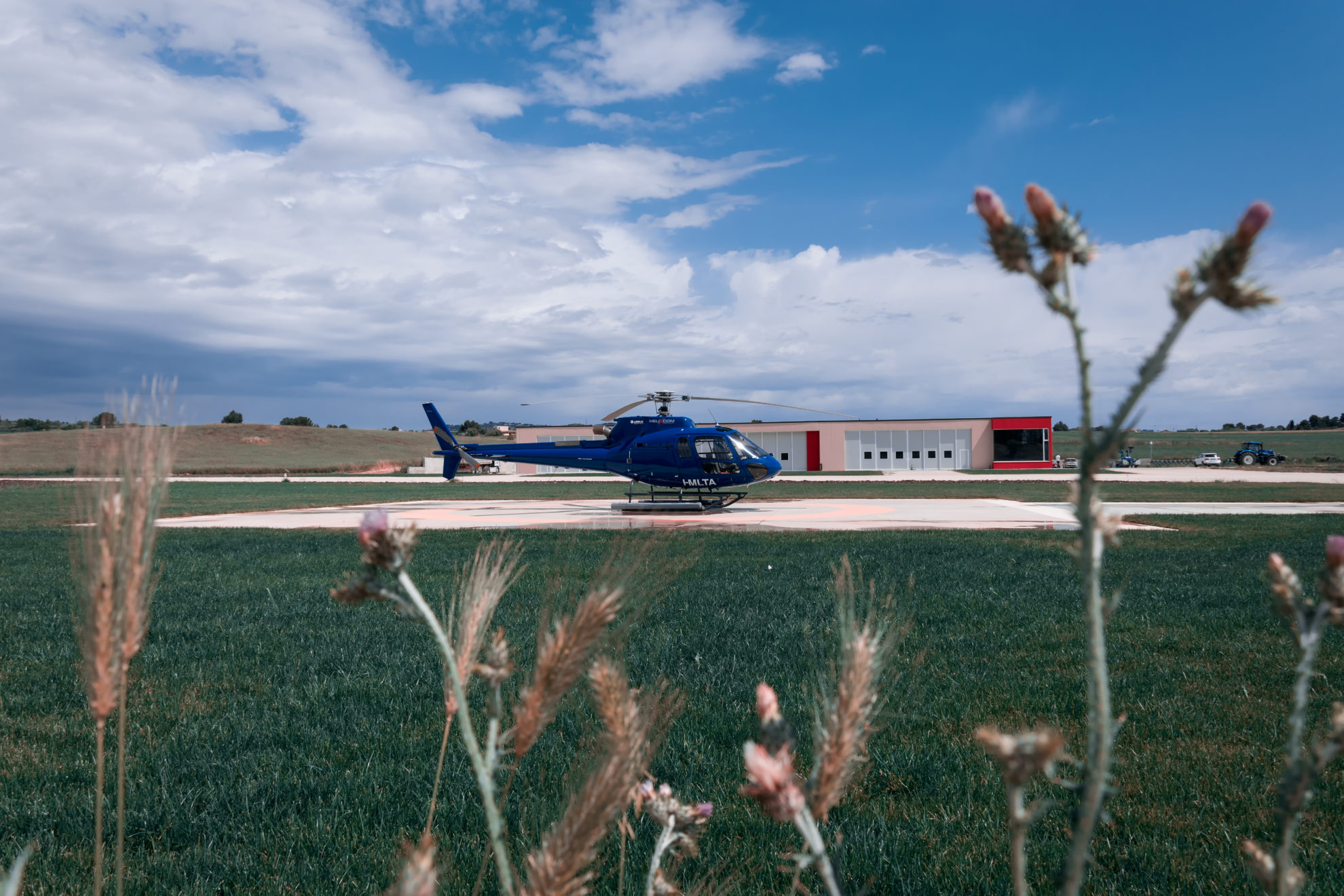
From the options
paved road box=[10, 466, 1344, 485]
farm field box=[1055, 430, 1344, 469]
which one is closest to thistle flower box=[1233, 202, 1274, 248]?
paved road box=[10, 466, 1344, 485]

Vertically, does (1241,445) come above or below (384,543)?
above

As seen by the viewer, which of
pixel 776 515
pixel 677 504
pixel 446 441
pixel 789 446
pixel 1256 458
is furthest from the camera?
pixel 1256 458

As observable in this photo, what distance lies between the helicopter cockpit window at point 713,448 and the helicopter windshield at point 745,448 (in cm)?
21

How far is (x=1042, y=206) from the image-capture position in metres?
0.77

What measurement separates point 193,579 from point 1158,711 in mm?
10110

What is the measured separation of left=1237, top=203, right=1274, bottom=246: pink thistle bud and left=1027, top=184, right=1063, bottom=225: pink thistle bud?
15 cm

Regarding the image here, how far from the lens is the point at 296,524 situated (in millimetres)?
17484

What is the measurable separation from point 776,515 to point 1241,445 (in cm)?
10354

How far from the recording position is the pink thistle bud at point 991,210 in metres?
0.80

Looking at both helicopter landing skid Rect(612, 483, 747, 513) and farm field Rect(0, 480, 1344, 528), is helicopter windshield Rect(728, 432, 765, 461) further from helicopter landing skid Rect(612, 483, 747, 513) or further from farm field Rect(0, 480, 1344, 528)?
farm field Rect(0, 480, 1344, 528)

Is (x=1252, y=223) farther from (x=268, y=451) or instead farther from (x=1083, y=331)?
(x=268, y=451)

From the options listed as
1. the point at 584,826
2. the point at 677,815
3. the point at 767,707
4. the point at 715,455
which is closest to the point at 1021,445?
the point at 715,455

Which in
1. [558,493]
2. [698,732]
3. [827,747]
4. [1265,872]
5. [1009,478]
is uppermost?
[827,747]

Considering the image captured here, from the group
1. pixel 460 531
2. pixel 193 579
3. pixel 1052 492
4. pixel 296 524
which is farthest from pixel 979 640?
pixel 1052 492
